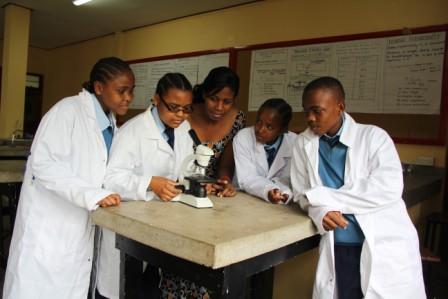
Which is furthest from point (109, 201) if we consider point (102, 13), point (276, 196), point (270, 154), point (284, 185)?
point (102, 13)

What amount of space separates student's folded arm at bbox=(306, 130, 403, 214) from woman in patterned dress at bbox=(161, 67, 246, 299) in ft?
1.75

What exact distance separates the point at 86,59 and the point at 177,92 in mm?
5702

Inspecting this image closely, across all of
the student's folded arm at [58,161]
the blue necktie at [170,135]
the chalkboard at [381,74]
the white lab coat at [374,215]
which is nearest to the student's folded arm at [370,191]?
the white lab coat at [374,215]

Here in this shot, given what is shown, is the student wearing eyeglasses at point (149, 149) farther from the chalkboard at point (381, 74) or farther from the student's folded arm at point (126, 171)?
the chalkboard at point (381, 74)

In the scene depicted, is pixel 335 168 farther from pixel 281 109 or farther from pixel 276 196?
pixel 281 109

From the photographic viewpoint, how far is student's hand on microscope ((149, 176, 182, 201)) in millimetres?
1306

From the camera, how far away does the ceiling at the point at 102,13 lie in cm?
454

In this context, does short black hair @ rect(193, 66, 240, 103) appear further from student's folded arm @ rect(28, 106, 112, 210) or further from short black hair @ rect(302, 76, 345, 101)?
student's folded arm @ rect(28, 106, 112, 210)

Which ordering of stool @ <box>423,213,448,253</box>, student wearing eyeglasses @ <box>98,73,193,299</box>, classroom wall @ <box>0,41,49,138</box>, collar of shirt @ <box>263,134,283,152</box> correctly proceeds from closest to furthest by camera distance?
student wearing eyeglasses @ <box>98,73,193,299</box> < collar of shirt @ <box>263,134,283,152</box> < stool @ <box>423,213,448,253</box> < classroom wall @ <box>0,41,49,138</box>

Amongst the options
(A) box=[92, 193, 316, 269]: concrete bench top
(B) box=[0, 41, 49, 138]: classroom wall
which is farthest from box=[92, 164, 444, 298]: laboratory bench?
(B) box=[0, 41, 49, 138]: classroom wall

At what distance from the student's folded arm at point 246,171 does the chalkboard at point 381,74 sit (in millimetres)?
1910

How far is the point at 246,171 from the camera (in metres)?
1.73

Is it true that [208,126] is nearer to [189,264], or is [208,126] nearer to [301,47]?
[189,264]

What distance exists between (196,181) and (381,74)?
2539mm
